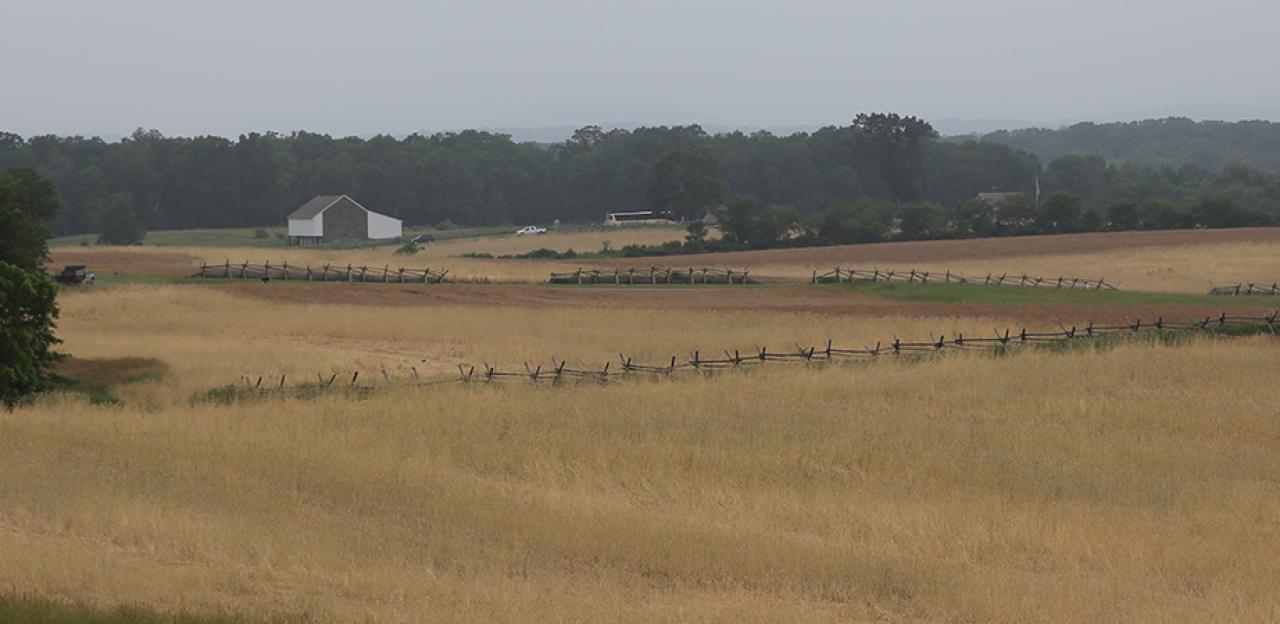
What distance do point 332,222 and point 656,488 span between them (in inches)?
3808

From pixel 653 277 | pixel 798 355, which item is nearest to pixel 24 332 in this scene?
pixel 798 355

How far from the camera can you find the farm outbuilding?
115m

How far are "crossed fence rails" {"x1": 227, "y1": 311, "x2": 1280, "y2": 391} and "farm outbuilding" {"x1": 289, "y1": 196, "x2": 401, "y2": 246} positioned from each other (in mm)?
77877

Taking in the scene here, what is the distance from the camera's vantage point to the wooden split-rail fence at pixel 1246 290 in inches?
2370

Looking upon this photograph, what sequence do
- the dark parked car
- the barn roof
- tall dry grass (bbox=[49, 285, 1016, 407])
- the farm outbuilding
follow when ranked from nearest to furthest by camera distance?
tall dry grass (bbox=[49, 285, 1016, 407]) → the dark parked car → the farm outbuilding → the barn roof

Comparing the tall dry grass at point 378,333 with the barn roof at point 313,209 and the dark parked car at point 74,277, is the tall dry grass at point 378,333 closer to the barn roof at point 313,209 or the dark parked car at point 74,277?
the dark parked car at point 74,277

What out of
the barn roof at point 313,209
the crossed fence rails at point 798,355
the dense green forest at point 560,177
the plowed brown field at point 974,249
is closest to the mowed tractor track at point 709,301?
the crossed fence rails at point 798,355

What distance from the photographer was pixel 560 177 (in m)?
150

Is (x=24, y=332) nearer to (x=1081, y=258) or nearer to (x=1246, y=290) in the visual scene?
(x=1246, y=290)

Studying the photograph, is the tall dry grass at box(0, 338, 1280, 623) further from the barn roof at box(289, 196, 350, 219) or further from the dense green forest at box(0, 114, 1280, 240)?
the dense green forest at box(0, 114, 1280, 240)

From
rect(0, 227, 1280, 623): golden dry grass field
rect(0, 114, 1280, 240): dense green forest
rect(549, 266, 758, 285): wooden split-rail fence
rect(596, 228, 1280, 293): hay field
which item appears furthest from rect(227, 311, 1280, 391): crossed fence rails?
rect(0, 114, 1280, 240): dense green forest

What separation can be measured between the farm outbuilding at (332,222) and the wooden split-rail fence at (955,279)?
5332 centimetres

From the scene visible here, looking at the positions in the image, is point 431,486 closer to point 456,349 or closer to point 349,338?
point 456,349

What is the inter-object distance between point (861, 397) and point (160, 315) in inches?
1065
